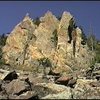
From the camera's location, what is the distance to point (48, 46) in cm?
7431

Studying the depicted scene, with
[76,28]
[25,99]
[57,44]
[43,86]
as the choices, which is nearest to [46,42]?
[57,44]

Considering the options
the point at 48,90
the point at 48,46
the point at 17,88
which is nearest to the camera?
the point at 17,88

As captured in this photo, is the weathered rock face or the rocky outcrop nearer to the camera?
the rocky outcrop

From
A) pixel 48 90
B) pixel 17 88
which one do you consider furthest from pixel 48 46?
pixel 17 88

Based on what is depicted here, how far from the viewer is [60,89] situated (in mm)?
40250

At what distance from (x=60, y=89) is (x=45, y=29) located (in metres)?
36.8

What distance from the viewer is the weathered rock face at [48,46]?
71875 millimetres

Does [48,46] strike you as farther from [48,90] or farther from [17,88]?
[17,88]

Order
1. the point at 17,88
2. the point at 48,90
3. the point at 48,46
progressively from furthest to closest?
the point at 48,46 < the point at 48,90 < the point at 17,88

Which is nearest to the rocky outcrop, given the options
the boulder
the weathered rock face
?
the boulder

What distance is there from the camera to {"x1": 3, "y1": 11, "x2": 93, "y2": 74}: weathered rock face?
71875mm

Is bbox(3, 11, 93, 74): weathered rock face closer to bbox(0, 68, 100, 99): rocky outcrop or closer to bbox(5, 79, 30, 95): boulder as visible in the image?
bbox(0, 68, 100, 99): rocky outcrop

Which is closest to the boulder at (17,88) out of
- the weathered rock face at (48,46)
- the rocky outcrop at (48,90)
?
the rocky outcrop at (48,90)

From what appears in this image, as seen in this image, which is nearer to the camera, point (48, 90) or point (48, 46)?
point (48, 90)
